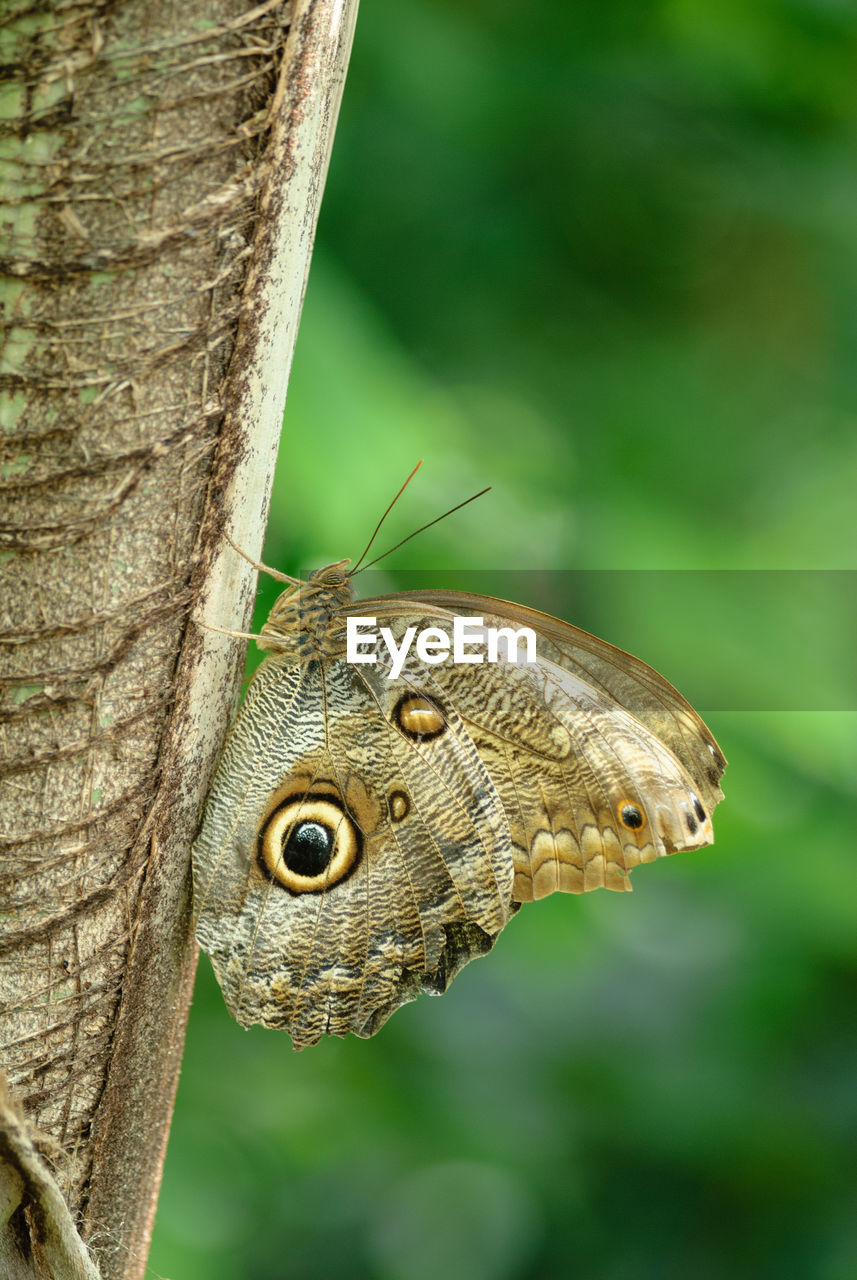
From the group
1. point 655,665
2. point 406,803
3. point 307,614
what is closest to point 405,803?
point 406,803

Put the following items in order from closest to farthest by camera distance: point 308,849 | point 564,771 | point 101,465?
1. point 101,465
2. point 308,849
3. point 564,771

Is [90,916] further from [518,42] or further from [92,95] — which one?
[518,42]

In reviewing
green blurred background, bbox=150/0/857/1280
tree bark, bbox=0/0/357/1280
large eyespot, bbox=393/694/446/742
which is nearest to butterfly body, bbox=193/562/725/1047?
large eyespot, bbox=393/694/446/742

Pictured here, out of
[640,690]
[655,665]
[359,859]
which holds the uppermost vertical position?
[655,665]

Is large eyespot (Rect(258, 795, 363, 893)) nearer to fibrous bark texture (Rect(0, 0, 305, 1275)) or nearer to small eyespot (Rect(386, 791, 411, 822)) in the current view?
small eyespot (Rect(386, 791, 411, 822))

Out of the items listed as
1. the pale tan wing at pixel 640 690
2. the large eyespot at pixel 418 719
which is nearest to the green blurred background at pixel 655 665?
the pale tan wing at pixel 640 690

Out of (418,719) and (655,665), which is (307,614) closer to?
(418,719)
